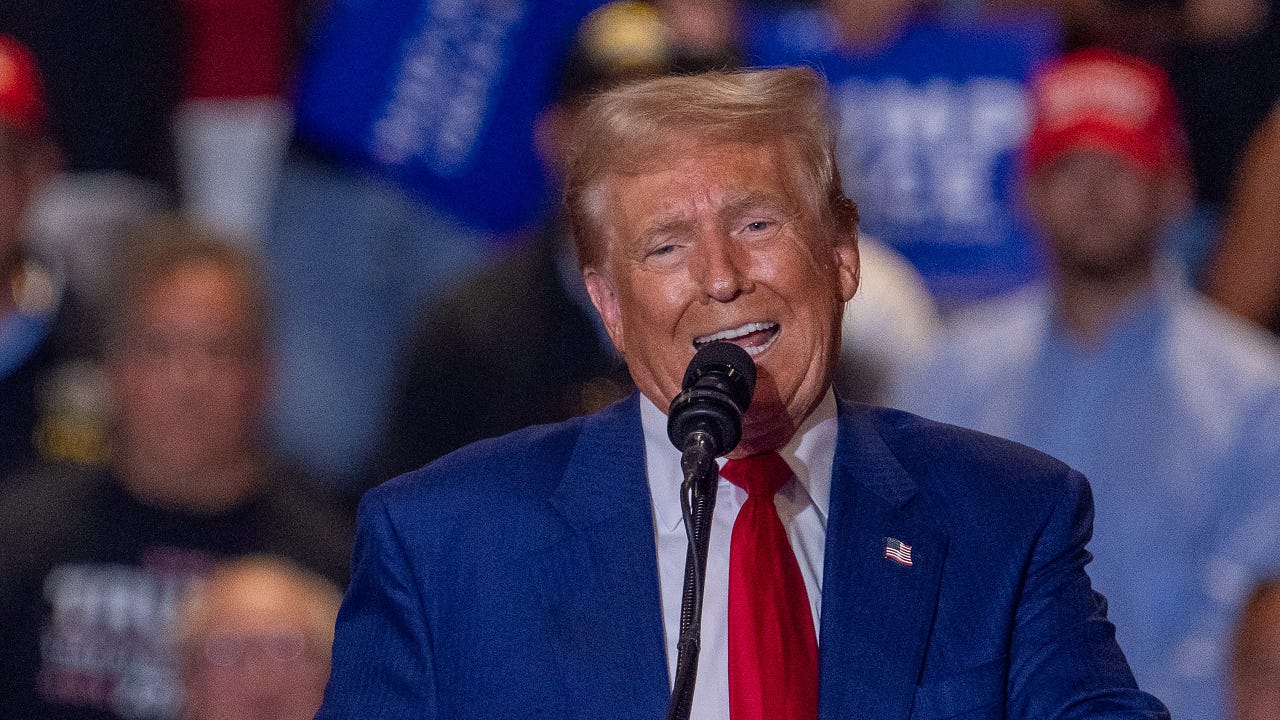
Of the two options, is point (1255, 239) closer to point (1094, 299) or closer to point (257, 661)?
point (1094, 299)

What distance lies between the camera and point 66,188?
16.3 feet

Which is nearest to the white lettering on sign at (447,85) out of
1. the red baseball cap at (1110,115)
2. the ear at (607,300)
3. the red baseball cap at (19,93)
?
the red baseball cap at (19,93)

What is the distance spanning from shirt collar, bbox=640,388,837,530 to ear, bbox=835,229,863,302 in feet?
0.45

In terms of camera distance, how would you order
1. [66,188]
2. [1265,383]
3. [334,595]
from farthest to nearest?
1. [66,188]
2. [1265,383]
3. [334,595]

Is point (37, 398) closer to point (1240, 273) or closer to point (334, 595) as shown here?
point (334, 595)

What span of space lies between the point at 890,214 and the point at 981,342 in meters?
0.48

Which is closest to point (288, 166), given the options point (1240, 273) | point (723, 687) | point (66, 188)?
point (66, 188)

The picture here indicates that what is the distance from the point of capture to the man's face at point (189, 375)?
13.1 feet

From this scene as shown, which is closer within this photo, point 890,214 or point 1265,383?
point 1265,383

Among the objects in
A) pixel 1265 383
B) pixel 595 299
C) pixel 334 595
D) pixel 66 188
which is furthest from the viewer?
pixel 66 188

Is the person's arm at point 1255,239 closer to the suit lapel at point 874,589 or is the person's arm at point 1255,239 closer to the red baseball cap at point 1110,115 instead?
the red baseball cap at point 1110,115

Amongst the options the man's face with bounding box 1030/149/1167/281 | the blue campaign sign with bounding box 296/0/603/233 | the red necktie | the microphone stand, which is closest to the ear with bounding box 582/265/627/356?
the red necktie

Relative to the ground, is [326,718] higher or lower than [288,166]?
higher

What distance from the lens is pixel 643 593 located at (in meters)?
1.99
